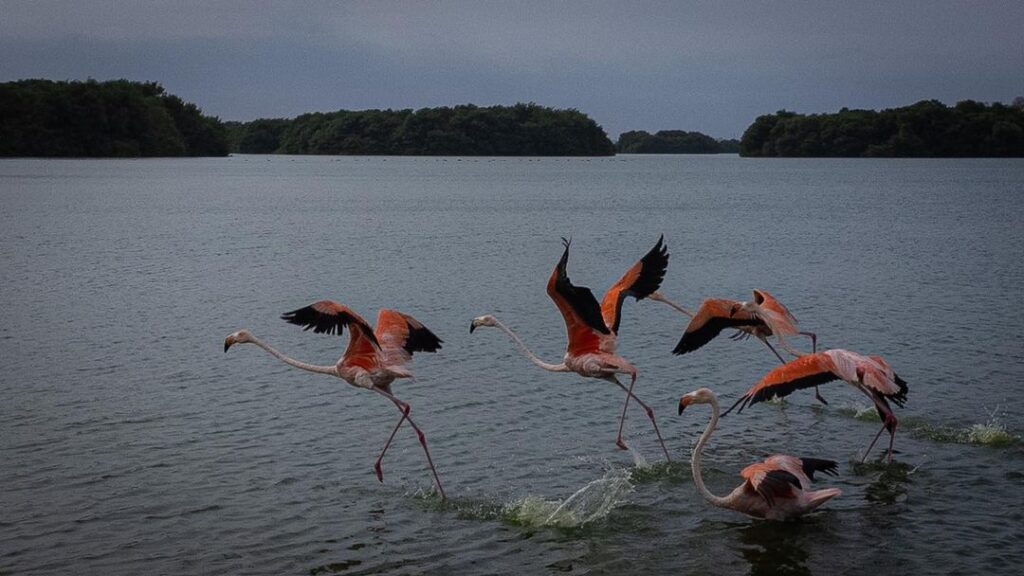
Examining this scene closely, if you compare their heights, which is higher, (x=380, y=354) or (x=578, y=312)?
(x=578, y=312)

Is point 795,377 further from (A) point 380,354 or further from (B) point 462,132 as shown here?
(B) point 462,132

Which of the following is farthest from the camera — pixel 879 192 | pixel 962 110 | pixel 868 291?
pixel 962 110

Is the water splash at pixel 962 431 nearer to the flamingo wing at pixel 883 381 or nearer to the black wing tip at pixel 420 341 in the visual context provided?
the flamingo wing at pixel 883 381

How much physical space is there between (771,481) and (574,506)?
165 cm

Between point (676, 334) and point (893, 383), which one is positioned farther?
point (676, 334)

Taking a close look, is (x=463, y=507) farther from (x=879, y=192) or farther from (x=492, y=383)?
(x=879, y=192)

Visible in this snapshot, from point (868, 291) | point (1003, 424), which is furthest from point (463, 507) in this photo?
point (868, 291)

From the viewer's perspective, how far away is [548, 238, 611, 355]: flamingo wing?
380 inches

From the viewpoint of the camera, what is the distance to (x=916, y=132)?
136125 millimetres

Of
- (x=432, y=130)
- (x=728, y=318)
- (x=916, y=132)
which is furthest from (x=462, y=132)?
(x=728, y=318)

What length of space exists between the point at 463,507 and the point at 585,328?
2329 mm

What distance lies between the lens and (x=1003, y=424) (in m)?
11.1

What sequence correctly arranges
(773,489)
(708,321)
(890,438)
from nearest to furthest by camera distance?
(773,489) → (890,438) → (708,321)

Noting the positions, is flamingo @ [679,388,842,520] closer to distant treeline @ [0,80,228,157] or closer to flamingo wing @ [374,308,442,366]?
flamingo wing @ [374,308,442,366]
